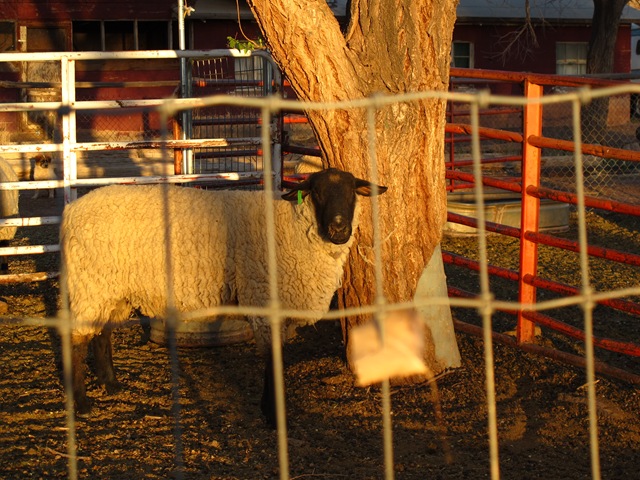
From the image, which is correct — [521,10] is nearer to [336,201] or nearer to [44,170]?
[44,170]

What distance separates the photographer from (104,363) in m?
5.54

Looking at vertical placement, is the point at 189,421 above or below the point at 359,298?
below

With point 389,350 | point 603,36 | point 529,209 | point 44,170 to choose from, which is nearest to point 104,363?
point 529,209

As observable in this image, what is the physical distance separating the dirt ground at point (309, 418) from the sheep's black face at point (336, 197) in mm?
1009

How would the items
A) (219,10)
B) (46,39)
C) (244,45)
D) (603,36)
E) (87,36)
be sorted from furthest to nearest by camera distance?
(87,36) < (46,39) < (219,10) < (603,36) < (244,45)

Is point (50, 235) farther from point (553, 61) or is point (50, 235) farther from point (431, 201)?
point (553, 61)

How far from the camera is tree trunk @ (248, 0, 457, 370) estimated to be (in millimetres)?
5129

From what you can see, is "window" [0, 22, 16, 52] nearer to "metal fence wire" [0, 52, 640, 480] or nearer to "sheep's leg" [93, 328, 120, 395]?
"metal fence wire" [0, 52, 640, 480]

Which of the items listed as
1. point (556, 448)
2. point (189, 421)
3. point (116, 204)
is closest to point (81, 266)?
point (116, 204)

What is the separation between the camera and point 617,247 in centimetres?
960

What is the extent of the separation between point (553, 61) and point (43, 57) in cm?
2123

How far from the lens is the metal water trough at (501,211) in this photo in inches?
382

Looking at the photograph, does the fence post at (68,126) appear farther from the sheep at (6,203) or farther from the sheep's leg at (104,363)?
the sheep's leg at (104,363)

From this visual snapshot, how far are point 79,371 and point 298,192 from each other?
166cm
